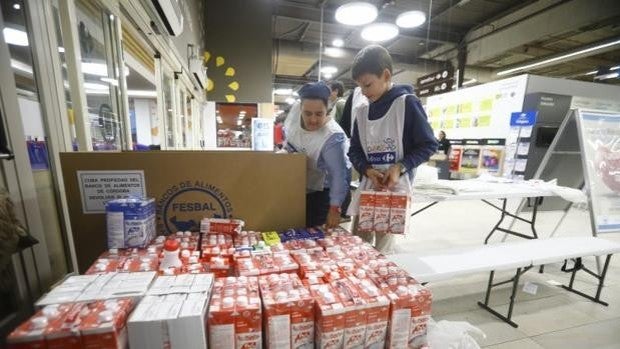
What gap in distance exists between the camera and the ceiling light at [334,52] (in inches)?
295

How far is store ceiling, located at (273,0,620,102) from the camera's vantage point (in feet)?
18.8

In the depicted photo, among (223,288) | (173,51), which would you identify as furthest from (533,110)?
(223,288)

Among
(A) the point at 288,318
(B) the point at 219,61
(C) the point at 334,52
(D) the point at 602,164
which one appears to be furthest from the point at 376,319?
(C) the point at 334,52

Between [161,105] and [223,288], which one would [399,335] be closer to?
[223,288]

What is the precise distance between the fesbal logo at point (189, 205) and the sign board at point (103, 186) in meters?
0.12

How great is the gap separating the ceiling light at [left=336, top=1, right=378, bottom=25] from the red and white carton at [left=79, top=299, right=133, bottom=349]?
10.5 feet

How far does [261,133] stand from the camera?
223 inches

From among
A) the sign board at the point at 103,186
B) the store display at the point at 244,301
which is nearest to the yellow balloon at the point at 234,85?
the sign board at the point at 103,186

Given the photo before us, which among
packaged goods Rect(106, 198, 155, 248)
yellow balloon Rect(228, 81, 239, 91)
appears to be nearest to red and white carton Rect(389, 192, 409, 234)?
packaged goods Rect(106, 198, 155, 248)

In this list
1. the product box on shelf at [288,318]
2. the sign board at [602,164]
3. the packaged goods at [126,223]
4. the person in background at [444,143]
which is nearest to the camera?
the product box on shelf at [288,318]

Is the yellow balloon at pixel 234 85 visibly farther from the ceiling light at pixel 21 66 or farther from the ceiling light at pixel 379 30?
the ceiling light at pixel 21 66

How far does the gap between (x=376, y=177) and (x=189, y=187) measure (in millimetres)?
938

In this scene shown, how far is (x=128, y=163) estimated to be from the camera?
109cm

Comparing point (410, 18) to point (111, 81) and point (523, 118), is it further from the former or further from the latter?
point (111, 81)
